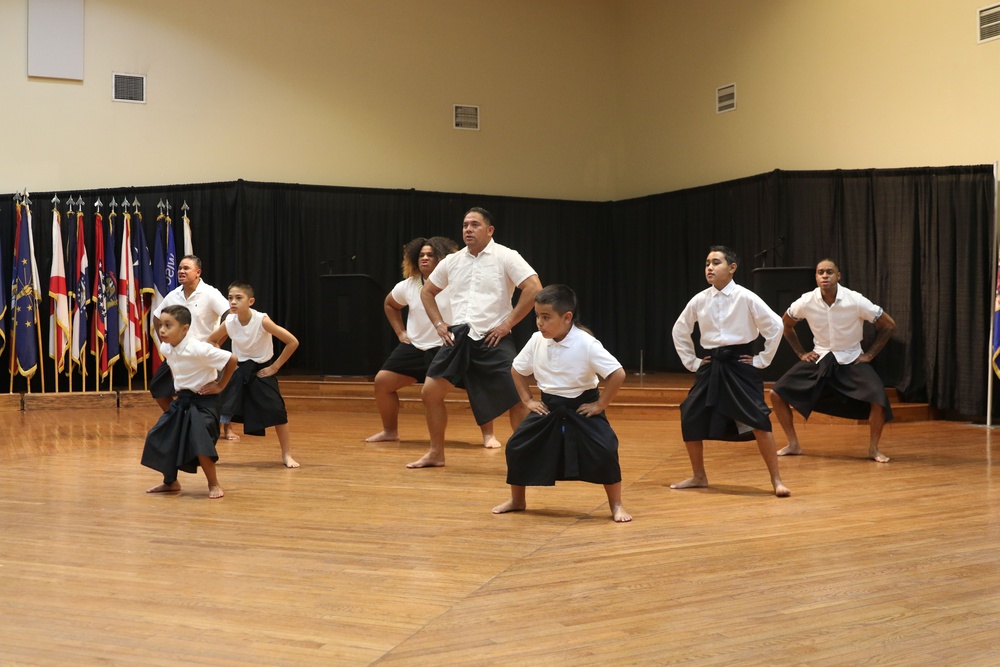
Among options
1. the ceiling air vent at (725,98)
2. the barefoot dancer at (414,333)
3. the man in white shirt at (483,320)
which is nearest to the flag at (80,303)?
the barefoot dancer at (414,333)

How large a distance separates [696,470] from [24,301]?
7.96 m

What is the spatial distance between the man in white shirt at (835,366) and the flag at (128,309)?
7.00m

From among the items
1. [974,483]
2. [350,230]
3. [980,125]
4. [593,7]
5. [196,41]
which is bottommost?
[974,483]

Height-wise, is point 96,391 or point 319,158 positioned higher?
point 319,158

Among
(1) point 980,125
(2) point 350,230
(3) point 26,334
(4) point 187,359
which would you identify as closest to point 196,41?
(2) point 350,230

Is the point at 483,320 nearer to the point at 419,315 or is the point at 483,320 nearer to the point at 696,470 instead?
the point at 419,315

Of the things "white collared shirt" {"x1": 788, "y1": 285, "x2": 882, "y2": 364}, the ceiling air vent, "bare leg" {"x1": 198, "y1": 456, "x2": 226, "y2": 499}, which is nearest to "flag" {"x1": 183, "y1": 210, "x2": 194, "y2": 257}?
"bare leg" {"x1": 198, "y1": 456, "x2": 226, "y2": 499}

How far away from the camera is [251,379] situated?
6.44 m

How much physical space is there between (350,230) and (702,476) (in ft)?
23.7

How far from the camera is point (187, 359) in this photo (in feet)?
17.6

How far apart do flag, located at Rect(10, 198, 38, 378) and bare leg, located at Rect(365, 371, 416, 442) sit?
4830 millimetres

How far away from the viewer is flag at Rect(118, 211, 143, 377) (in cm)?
1060

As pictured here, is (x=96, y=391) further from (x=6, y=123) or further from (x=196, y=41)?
(x=196, y=41)

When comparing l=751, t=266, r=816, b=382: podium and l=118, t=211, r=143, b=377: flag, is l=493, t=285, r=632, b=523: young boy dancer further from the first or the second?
l=118, t=211, r=143, b=377: flag
